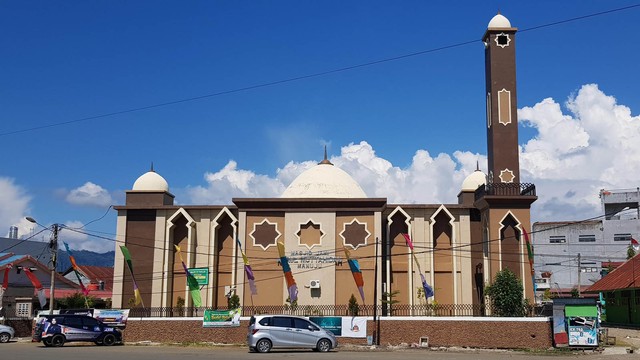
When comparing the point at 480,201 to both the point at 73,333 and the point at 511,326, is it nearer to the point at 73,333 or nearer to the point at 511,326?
the point at 511,326

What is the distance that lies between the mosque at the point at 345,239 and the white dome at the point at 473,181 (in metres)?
0.73

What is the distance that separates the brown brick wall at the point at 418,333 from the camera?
28.0 meters

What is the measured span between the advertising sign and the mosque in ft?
19.5

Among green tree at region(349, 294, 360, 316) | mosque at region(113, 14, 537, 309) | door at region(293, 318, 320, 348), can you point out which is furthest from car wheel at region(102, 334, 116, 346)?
green tree at region(349, 294, 360, 316)

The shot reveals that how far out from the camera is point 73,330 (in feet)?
97.9

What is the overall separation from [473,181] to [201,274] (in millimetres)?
19472

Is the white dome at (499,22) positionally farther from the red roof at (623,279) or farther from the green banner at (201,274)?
the green banner at (201,274)

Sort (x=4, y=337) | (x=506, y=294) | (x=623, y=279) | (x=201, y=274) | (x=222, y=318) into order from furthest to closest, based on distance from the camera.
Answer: (x=623, y=279) < (x=201, y=274) < (x=4, y=337) < (x=506, y=294) < (x=222, y=318)

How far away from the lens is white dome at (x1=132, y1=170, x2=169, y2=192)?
4322 centimetres

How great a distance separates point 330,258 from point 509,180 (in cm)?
1202

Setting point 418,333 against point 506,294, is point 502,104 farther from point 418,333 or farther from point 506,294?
point 418,333

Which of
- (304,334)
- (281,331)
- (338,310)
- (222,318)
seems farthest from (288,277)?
(281,331)

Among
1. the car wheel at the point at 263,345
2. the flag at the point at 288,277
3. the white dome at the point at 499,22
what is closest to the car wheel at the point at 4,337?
the flag at the point at 288,277

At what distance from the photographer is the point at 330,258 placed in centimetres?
3938
